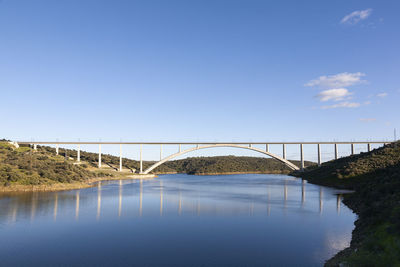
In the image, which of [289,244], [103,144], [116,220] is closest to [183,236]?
[289,244]

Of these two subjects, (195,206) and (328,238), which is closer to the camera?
(328,238)

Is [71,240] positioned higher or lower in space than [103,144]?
lower

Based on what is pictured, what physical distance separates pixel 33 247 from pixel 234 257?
9.32 metres

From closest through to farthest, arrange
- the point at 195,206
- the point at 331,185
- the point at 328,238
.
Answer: the point at 328,238 < the point at 195,206 < the point at 331,185

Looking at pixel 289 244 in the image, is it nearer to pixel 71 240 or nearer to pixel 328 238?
pixel 328 238

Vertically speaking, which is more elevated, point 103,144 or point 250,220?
point 103,144

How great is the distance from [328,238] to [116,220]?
13342mm

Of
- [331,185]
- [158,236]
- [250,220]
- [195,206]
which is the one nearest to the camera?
[158,236]

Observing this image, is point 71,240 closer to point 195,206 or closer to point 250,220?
point 250,220

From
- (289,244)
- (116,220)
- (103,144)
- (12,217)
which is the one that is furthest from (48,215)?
(103,144)

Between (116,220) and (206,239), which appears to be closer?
(206,239)

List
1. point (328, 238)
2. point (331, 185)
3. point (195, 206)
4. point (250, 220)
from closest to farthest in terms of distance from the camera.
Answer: point (328, 238), point (250, 220), point (195, 206), point (331, 185)

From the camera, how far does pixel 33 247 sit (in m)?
12.9

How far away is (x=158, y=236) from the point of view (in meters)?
14.8
